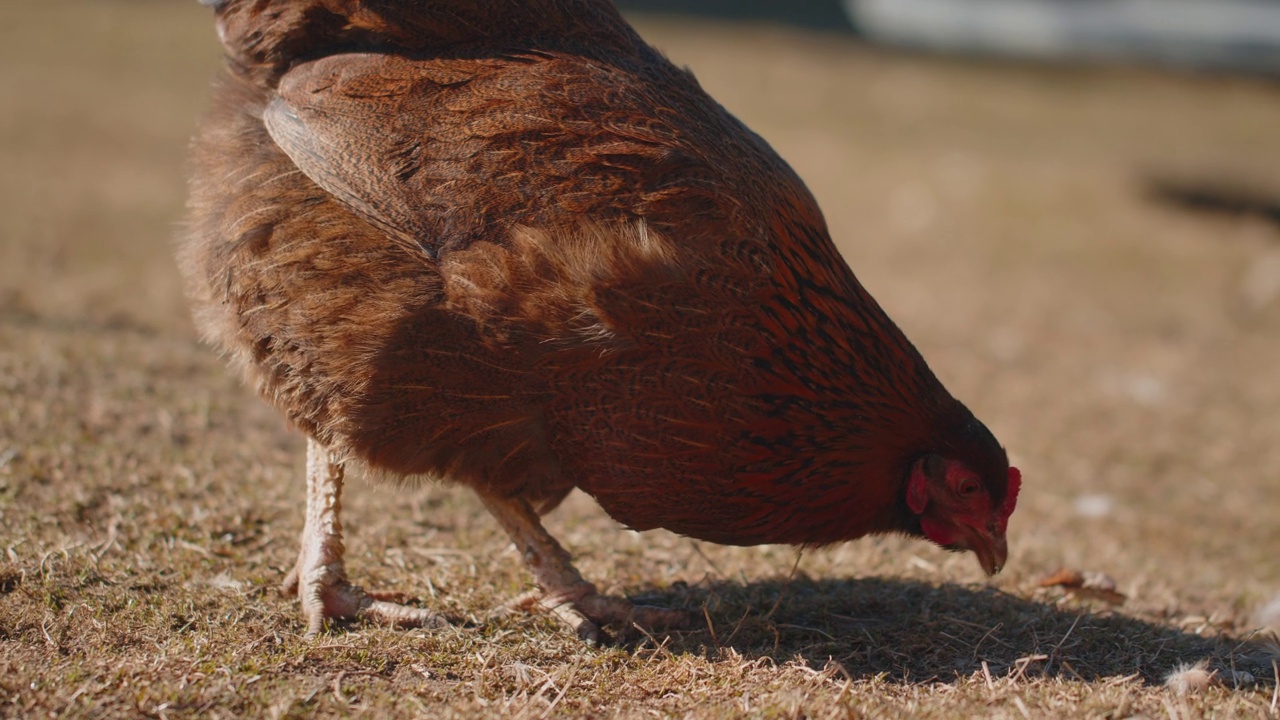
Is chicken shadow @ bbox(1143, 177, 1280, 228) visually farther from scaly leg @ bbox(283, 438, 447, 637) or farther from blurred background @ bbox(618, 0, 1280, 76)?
scaly leg @ bbox(283, 438, 447, 637)

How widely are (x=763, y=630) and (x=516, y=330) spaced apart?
1098mm

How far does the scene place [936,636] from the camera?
9.92 feet

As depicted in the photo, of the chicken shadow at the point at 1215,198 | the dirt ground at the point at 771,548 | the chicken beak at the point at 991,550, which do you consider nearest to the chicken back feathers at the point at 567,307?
the chicken beak at the point at 991,550

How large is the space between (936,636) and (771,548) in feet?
3.10

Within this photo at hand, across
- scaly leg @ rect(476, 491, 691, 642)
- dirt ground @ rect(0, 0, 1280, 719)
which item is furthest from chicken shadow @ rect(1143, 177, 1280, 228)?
scaly leg @ rect(476, 491, 691, 642)

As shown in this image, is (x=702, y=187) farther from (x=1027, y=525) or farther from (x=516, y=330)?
(x=1027, y=525)

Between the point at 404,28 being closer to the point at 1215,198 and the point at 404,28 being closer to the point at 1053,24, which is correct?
the point at 1215,198

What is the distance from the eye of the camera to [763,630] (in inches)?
120

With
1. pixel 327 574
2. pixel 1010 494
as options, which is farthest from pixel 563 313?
pixel 1010 494

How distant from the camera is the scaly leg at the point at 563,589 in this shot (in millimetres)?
3064

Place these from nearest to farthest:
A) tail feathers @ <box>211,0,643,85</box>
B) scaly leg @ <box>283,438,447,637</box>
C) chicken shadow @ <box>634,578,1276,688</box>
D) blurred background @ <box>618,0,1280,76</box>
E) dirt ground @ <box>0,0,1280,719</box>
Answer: dirt ground @ <box>0,0,1280,719</box> → chicken shadow @ <box>634,578,1276,688</box> → scaly leg @ <box>283,438,447,637</box> → tail feathers @ <box>211,0,643,85</box> → blurred background @ <box>618,0,1280,76</box>

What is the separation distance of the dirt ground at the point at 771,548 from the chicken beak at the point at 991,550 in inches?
8.1

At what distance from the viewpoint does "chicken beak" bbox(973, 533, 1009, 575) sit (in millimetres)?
2937

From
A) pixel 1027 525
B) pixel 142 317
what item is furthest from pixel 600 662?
pixel 142 317
